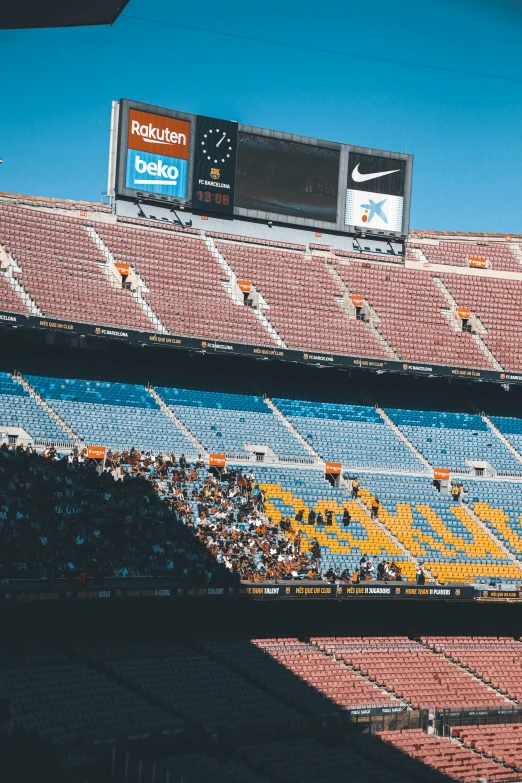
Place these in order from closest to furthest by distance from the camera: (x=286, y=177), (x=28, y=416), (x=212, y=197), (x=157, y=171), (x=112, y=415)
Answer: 1. (x=28, y=416)
2. (x=112, y=415)
3. (x=157, y=171)
4. (x=212, y=197)
5. (x=286, y=177)

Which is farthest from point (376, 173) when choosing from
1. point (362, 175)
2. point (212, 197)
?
point (212, 197)

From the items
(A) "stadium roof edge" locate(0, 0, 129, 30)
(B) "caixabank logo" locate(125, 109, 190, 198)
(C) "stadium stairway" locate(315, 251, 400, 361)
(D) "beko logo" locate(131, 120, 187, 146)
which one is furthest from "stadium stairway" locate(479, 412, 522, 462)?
(A) "stadium roof edge" locate(0, 0, 129, 30)

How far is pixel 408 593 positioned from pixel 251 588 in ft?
22.6

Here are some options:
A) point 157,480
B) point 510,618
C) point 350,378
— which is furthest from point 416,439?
point 157,480

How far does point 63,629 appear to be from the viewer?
4019cm

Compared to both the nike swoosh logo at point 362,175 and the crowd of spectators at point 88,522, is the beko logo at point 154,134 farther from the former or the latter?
the crowd of spectators at point 88,522

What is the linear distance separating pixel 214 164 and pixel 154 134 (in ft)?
11.5

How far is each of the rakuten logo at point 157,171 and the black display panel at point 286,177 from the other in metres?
3.48

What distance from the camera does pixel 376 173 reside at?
60688mm

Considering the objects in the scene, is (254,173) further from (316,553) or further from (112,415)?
(316,553)

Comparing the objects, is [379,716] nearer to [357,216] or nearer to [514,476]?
[514,476]

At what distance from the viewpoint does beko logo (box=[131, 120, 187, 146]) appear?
183 ft

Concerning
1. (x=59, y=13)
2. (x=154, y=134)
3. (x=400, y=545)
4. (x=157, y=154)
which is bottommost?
(x=400, y=545)

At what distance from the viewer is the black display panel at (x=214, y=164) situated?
57312mm
